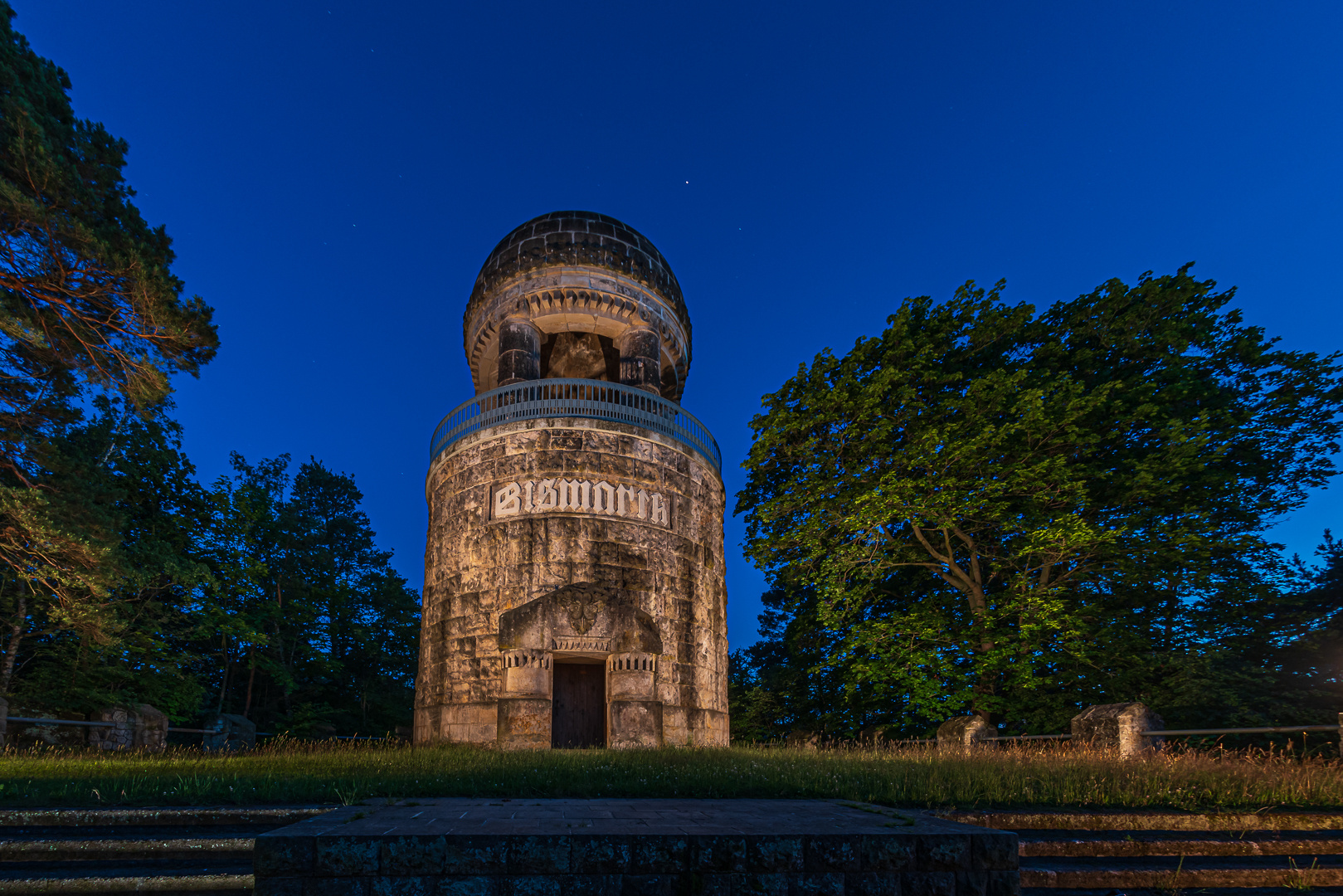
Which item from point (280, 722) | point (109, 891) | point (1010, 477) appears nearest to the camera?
point (109, 891)

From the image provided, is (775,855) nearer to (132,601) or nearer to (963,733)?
(963,733)

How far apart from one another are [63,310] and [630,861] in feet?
40.0

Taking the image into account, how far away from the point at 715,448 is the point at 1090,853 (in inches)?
565

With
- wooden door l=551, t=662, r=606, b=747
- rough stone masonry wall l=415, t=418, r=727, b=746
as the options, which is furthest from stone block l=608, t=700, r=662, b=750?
wooden door l=551, t=662, r=606, b=747

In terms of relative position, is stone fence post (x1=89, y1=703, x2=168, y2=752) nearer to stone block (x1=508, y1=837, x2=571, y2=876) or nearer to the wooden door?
the wooden door

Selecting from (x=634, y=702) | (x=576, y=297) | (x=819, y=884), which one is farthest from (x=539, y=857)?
(x=576, y=297)

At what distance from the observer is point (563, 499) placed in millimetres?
15648

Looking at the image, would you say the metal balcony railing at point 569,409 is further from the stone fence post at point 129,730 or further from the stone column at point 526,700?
the stone fence post at point 129,730

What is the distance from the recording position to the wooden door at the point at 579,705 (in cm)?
1539

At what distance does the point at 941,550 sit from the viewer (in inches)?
645

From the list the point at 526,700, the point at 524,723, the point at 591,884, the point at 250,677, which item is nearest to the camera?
the point at 591,884

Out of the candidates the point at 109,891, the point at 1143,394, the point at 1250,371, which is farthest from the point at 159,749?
the point at 1250,371

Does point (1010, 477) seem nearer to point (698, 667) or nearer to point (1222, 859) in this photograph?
point (698, 667)

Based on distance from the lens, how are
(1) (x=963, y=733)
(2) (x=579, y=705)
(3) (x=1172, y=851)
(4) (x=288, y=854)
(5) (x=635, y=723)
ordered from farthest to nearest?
1. (2) (x=579, y=705)
2. (5) (x=635, y=723)
3. (1) (x=963, y=733)
4. (3) (x=1172, y=851)
5. (4) (x=288, y=854)
